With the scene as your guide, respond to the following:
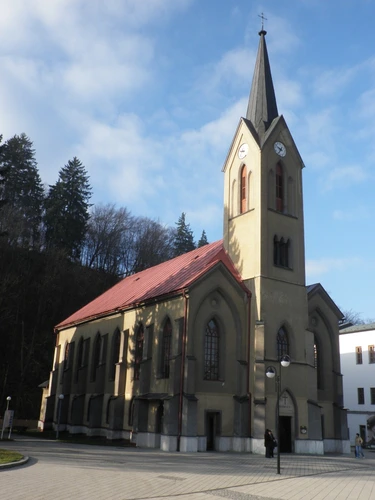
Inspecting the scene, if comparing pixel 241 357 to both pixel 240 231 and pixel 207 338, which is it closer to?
pixel 207 338

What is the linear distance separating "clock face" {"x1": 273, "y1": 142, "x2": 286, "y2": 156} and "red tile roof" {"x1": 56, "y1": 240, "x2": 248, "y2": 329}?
7712mm

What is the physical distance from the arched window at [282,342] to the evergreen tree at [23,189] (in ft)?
119

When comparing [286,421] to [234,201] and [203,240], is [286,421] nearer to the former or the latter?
[234,201]

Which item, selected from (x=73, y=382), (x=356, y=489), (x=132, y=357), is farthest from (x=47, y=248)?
(x=356, y=489)

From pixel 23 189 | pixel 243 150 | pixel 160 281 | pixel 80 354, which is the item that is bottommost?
pixel 80 354

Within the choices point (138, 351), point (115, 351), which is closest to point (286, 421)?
point (138, 351)

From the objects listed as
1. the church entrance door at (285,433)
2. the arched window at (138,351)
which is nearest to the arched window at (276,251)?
the church entrance door at (285,433)

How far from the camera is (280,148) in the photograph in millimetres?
34562

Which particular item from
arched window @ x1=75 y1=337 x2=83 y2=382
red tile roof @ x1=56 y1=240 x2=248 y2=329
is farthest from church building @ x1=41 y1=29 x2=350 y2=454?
arched window @ x1=75 y1=337 x2=83 y2=382

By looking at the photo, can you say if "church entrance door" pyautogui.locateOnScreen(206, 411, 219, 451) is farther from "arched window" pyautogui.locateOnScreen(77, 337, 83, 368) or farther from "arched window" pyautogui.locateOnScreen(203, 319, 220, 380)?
"arched window" pyautogui.locateOnScreen(77, 337, 83, 368)

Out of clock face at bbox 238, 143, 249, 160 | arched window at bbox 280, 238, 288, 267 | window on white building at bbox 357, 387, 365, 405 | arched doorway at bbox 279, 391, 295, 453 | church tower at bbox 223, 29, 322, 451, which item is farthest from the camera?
window on white building at bbox 357, 387, 365, 405

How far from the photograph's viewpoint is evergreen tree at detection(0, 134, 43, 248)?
59.4 meters

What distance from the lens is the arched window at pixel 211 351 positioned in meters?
28.9

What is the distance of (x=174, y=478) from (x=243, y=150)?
24472 millimetres
